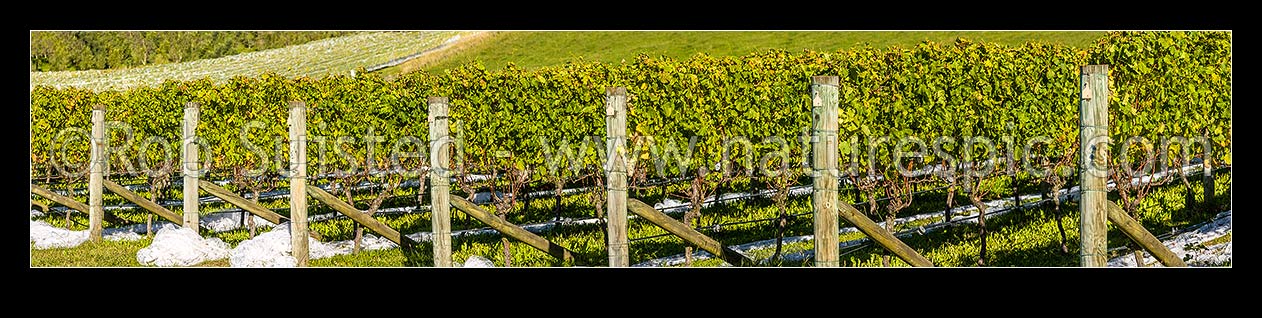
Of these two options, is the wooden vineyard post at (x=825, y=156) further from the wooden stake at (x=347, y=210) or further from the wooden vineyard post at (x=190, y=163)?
the wooden vineyard post at (x=190, y=163)

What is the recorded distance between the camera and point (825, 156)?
792 centimetres

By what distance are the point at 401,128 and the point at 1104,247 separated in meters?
7.57

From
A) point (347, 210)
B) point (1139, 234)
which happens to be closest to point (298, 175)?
point (347, 210)

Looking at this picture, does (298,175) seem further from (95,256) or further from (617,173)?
(95,256)

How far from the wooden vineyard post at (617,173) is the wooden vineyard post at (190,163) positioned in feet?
19.3

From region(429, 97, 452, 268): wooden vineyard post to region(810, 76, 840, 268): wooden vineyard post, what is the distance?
9.79 feet

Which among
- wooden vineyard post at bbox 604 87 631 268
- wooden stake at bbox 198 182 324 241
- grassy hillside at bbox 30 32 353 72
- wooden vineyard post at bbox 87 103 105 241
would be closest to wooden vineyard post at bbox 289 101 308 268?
wooden stake at bbox 198 182 324 241

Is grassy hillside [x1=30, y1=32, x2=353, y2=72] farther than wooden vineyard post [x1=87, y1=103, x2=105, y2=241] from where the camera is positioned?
Yes

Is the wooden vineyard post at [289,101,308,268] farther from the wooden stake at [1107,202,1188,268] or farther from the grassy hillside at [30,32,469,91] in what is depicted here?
the grassy hillside at [30,32,469,91]

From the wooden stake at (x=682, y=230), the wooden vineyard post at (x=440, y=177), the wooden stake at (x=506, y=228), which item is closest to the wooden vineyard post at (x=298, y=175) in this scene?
the wooden vineyard post at (x=440, y=177)

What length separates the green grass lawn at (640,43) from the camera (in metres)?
40.2

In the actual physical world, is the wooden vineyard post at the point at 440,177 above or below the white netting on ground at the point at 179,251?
above

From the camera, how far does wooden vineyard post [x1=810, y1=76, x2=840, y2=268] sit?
25.8 feet

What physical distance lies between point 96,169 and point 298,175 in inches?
183
